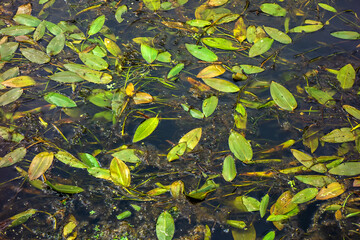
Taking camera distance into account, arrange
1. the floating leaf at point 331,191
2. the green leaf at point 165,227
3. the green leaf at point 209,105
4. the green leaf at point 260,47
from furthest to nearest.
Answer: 1. the green leaf at point 260,47
2. the green leaf at point 209,105
3. the floating leaf at point 331,191
4. the green leaf at point 165,227

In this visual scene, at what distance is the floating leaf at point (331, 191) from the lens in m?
1.49

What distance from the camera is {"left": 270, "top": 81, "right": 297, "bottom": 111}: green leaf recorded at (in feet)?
5.73

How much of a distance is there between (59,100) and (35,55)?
454mm

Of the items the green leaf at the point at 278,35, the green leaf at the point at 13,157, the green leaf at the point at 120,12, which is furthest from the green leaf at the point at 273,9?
the green leaf at the point at 13,157

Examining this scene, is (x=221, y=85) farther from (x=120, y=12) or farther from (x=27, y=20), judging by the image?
(x=27, y=20)

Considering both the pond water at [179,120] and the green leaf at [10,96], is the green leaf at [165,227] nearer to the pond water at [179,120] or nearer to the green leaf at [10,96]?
the pond water at [179,120]

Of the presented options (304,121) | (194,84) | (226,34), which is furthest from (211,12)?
(304,121)

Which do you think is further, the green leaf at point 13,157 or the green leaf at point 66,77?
the green leaf at point 66,77

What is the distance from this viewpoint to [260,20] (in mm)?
2223

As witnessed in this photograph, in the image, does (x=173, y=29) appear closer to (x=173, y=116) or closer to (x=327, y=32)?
(x=173, y=116)

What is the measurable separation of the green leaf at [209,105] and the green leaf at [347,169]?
713 millimetres

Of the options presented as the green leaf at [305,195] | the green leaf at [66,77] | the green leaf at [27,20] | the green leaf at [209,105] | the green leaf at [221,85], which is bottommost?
the green leaf at [305,195]

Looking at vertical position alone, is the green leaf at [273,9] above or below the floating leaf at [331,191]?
above

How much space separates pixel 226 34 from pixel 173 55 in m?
0.43
